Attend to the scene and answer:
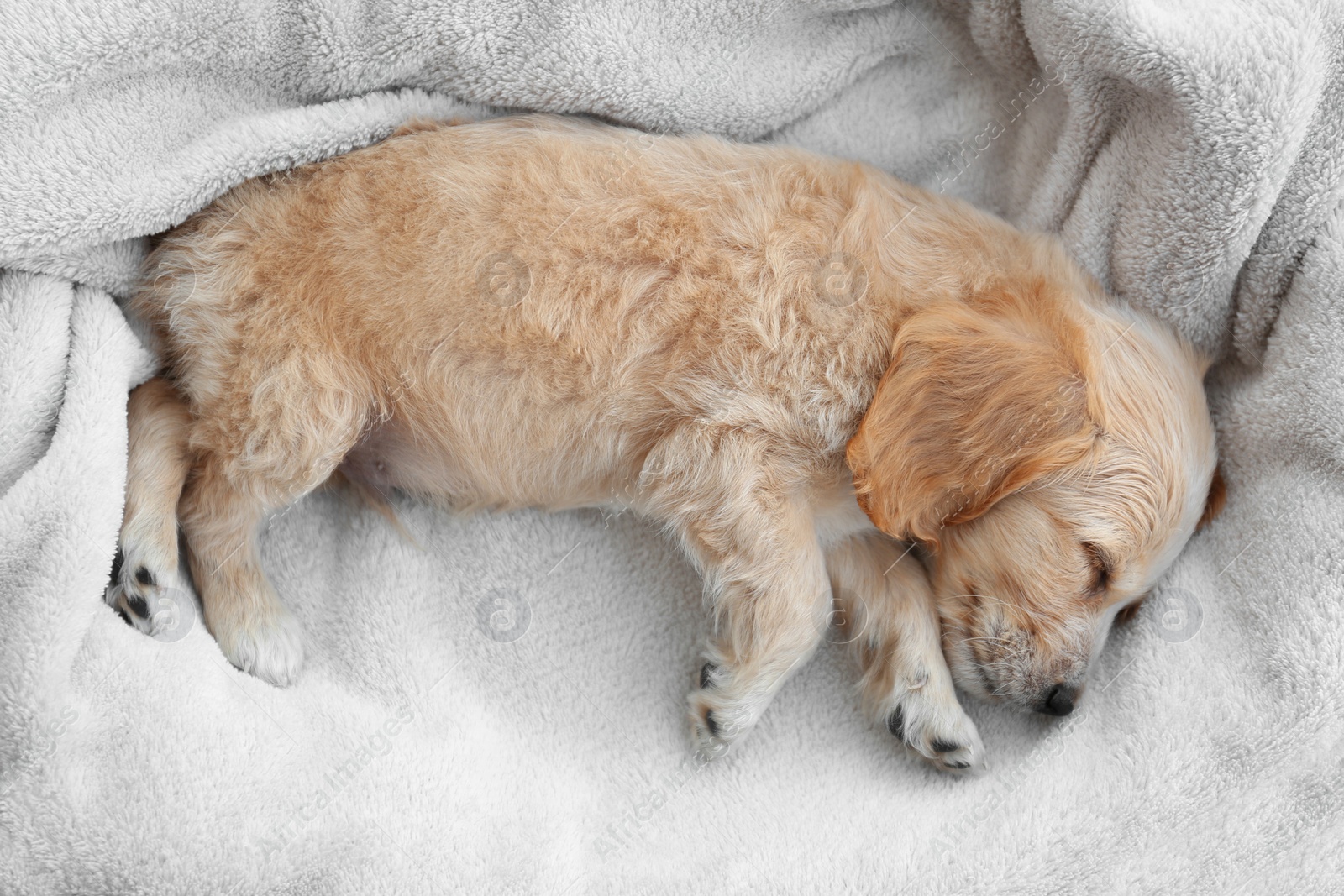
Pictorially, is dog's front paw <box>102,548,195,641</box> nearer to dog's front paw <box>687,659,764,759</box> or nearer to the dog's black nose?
dog's front paw <box>687,659,764,759</box>

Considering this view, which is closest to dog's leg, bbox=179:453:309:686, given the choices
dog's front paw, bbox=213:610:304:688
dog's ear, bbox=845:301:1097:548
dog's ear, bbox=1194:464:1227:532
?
dog's front paw, bbox=213:610:304:688

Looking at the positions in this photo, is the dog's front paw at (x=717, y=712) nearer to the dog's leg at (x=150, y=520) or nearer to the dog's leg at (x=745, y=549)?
the dog's leg at (x=745, y=549)

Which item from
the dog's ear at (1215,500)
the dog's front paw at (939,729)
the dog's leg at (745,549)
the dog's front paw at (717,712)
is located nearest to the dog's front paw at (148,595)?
the dog's leg at (745,549)

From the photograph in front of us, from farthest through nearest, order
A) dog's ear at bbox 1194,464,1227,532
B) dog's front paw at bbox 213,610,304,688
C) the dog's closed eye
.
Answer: dog's ear at bbox 1194,464,1227,532 → dog's front paw at bbox 213,610,304,688 → the dog's closed eye

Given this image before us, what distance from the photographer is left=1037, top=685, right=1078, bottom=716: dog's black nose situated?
2.11 m

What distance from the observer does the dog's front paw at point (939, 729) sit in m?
2.17

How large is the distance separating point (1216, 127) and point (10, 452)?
8.69 ft

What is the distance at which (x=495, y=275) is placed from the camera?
6.40 ft

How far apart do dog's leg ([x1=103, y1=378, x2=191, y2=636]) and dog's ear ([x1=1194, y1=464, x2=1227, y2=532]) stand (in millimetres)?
2396

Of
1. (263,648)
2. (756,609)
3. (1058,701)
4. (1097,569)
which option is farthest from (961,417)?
(263,648)

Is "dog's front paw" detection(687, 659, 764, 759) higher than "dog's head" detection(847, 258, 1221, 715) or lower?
lower

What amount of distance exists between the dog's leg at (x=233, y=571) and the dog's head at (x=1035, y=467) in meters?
1.35

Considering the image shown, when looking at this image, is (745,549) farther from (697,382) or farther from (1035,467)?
(1035,467)

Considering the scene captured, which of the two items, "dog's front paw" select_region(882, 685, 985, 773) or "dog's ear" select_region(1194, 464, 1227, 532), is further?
"dog's ear" select_region(1194, 464, 1227, 532)
